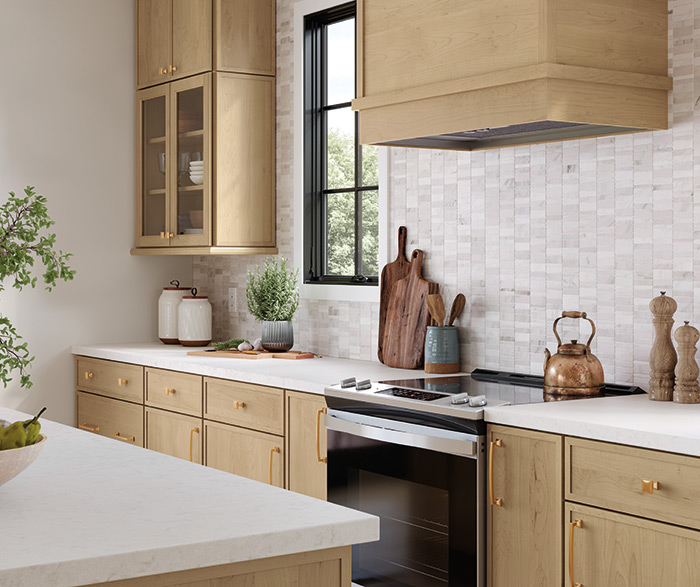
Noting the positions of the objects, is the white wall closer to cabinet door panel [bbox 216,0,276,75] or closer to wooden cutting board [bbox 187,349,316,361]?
cabinet door panel [bbox 216,0,276,75]

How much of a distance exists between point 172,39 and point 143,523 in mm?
3757

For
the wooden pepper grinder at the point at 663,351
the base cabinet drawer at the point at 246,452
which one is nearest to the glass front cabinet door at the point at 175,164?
the base cabinet drawer at the point at 246,452

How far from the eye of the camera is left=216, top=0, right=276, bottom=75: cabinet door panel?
4629 mm

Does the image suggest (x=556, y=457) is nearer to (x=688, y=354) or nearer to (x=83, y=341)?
(x=688, y=354)

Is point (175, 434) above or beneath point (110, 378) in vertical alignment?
beneath

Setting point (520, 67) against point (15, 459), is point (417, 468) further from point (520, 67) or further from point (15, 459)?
point (15, 459)

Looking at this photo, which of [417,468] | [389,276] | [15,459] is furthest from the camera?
[389,276]

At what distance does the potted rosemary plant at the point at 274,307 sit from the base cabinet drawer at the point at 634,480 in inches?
81.3

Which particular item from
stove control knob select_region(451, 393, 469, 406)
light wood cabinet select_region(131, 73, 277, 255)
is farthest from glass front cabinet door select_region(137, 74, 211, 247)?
stove control knob select_region(451, 393, 469, 406)

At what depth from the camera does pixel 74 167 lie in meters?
5.04

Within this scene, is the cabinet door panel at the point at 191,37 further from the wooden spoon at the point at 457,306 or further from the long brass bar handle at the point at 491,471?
the long brass bar handle at the point at 491,471

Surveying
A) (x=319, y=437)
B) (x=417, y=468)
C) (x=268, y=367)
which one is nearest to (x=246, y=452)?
Answer: (x=268, y=367)

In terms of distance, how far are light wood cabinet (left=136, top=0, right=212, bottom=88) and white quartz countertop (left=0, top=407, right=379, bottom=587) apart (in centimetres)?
308

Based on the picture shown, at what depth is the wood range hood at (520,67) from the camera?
2830 millimetres
